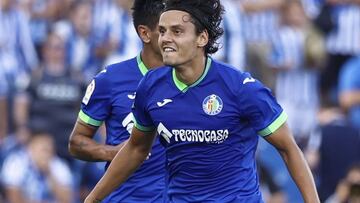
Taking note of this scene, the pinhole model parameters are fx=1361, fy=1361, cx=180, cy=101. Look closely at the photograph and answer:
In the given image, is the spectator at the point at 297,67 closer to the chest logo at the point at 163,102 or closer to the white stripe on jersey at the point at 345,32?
the white stripe on jersey at the point at 345,32

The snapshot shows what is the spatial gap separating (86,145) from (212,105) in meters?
1.62

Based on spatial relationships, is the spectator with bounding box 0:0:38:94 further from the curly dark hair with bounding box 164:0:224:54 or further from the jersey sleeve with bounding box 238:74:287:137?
the jersey sleeve with bounding box 238:74:287:137

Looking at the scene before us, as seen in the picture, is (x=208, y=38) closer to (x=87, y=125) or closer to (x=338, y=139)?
(x=87, y=125)

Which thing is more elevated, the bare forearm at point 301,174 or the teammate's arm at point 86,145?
the bare forearm at point 301,174

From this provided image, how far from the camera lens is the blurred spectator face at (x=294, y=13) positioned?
15.6 meters

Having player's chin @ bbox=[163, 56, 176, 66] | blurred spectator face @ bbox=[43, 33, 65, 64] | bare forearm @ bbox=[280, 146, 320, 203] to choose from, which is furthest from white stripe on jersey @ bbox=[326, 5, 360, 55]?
player's chin @ bbox=[163, 56, 176, 66]

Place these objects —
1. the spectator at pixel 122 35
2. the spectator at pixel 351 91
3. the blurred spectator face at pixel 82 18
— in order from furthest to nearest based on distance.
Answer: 1. the blurred spectator face at pixel 82 18
2. the spectator at pixel 122 35
3. the spectator at pixel 351 91

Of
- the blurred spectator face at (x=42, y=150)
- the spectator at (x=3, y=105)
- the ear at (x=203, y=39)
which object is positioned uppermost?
the ear at (x=203, y=39)

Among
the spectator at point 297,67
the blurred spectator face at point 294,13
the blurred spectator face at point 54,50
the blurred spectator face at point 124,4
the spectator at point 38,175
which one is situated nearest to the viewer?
the spectator at point 297,67

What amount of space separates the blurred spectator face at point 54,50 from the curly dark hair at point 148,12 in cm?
744

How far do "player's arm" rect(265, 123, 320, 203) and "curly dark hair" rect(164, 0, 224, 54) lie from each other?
63cm

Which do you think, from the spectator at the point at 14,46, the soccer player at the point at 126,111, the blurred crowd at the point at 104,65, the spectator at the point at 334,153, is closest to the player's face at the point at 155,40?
the soccer player at the point at 126,111

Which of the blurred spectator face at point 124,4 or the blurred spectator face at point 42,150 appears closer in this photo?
the blurred spectator face at point 124,4

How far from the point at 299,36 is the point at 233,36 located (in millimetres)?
783
